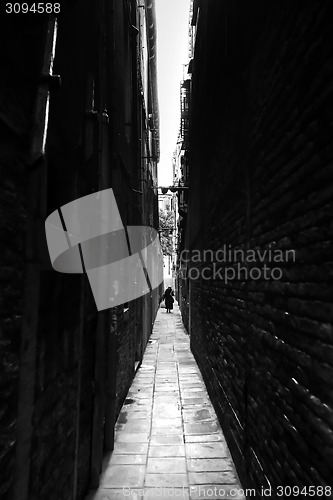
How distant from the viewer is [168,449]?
4281mm

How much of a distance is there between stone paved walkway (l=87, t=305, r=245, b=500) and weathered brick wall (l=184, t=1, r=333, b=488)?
0.34 metres

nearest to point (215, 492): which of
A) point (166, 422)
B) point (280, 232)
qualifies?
point (166, 422)

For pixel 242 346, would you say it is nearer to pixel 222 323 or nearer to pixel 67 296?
pixel 222 323

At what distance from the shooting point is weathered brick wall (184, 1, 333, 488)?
183 cm

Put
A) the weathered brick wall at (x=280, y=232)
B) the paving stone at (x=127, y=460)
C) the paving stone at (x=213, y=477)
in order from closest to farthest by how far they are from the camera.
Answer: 1. the weathered brick wall at (x=280, y=232)
2. the paving stone at (x=213, y=477)
3. the paving stone at (x=127, y=460)

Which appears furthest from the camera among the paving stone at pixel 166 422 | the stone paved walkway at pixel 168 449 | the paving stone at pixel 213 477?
the paving stone at pixel 166 422

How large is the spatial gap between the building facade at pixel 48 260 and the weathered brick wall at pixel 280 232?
163cm

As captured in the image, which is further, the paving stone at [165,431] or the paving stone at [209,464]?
the paving stone at [165,431]

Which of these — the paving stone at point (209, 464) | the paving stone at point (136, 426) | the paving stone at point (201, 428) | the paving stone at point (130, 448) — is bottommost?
the paving stone at point (130, 448)

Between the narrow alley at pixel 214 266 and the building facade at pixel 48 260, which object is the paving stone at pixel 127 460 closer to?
the narrow alley at pixel 214 266

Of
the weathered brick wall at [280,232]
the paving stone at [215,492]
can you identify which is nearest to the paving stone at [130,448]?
the paving stone at [215,492]

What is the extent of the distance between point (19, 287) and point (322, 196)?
189 cm

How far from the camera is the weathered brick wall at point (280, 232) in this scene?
1829 millimetres

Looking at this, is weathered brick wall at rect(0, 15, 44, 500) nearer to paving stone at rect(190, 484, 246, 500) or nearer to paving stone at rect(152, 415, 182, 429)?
paving stone at rect(190, 484, 246, 500)
